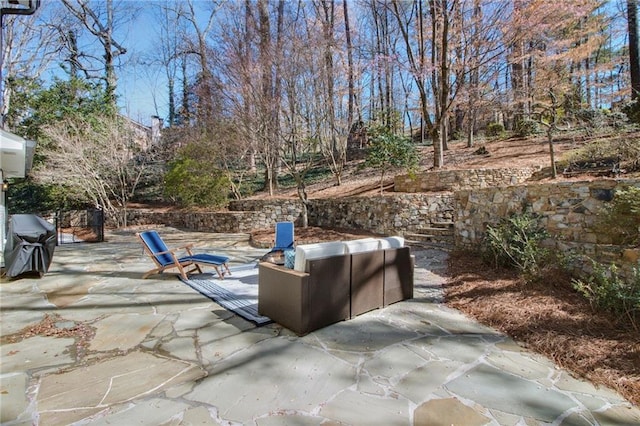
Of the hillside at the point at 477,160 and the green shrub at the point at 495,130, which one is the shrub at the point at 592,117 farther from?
the green shrub at the point at 495,130

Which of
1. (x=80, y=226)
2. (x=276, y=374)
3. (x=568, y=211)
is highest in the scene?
(x=568, y=211)

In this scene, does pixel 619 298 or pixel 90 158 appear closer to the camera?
pixel 619 298

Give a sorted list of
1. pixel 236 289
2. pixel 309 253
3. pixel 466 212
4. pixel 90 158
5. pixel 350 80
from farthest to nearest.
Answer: pixel 90 158 → pixel 350 80 → pixel 466 212 → pixel 236 289 → pixel 309 253

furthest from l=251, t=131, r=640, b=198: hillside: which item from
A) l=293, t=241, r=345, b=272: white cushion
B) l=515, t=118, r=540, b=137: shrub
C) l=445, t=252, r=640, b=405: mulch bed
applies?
l=293, t=241, r=345, b=272: white cushion

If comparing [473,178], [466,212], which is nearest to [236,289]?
[466,212]

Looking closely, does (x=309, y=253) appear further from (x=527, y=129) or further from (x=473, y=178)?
(x=527, y=129)

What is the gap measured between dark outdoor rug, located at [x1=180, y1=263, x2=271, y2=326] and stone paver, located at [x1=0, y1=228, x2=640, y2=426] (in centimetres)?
14

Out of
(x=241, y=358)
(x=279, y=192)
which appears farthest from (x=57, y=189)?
(x=241, y=358)

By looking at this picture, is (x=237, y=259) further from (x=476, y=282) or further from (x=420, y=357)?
(x=420, y=357)

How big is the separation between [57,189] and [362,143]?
12.7 meters

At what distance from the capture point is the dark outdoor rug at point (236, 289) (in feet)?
11.4

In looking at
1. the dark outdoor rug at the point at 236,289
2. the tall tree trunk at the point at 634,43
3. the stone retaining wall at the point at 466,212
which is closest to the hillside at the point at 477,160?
the stone retaining wall at the point at 466,212

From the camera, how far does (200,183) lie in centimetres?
1250

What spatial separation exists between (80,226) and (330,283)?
14.4 meters
